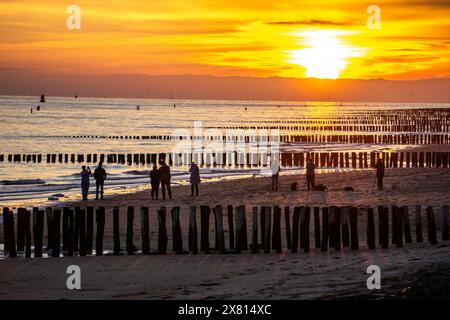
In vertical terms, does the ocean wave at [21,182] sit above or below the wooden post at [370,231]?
below

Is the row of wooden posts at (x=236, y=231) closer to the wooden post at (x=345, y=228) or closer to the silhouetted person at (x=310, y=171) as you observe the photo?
the wooden post at (x=345, y=228)

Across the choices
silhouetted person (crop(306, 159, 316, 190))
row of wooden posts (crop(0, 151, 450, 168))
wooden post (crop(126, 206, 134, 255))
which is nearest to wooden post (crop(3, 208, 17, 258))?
wooden post (crop(126, 206, 134, 255))

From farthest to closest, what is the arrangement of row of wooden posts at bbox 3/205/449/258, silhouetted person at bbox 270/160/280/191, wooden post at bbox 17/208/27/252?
silhouetted person at bbox 270/160/280/191 < wooden post at bbox 17/208/27/252 < row of wooden posts at bbox 3/205/449/258

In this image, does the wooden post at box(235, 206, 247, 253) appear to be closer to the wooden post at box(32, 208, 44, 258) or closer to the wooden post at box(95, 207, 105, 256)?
the wooden post at box(95, 207, 105, 256)

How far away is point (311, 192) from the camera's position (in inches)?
1148

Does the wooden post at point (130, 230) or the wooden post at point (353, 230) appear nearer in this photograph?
the wooden post at point (353, 230)

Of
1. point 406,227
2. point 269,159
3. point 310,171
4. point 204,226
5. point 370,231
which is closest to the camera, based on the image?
Answer: point 370,231

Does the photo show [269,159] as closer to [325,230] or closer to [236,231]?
[236,231]

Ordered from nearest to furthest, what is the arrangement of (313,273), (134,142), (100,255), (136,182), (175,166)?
(313,273) → (100,255) → (136,182) → (175,166) → (134,142)

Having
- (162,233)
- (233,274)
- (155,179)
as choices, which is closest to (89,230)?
(162,233)

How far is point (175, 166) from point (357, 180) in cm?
1876

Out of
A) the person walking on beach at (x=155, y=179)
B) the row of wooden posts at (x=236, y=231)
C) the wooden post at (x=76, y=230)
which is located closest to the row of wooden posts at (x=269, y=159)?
the person walking on beach at (x=155, y=179)
